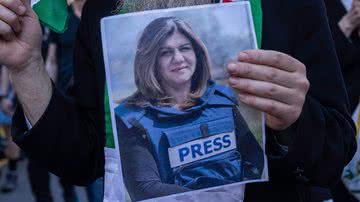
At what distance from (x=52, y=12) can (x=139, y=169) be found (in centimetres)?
48

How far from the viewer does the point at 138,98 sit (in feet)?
4.31

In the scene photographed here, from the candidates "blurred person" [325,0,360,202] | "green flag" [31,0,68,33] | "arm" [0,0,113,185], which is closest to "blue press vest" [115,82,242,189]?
"arm" [0,0,113,185]

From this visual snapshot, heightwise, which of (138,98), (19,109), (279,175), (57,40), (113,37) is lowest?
(57,40)

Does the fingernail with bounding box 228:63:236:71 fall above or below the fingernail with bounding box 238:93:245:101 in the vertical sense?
above

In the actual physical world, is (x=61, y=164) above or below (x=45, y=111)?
below

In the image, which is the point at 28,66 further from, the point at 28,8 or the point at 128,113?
the point at 128,113

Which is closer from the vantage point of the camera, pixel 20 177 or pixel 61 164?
pixel 61 164

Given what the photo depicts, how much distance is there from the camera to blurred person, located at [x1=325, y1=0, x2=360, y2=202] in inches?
105

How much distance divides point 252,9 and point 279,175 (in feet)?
1.17

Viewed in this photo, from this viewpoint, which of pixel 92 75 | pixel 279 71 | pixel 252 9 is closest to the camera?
pixel 279 71

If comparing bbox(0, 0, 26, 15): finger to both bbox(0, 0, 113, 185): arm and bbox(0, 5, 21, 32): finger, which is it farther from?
bbox(0, 0, 113, 185): arm

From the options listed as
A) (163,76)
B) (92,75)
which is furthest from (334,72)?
(92,75)

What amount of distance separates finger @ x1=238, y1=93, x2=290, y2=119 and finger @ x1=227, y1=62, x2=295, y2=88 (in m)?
0.04

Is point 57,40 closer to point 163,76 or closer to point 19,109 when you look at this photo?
point 19,109
